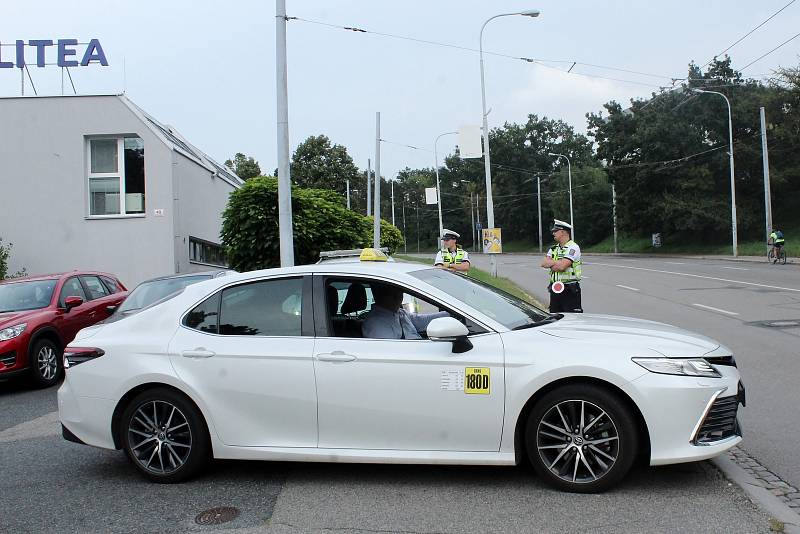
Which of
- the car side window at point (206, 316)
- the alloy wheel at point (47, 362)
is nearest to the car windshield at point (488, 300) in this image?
the car side window at point (206, 316)

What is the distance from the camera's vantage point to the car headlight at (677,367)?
14.3 feet

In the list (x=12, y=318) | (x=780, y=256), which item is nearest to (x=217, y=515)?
(x=12, y=318)

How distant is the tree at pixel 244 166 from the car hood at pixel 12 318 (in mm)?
64196

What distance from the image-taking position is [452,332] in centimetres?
449

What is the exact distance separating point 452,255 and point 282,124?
4084 millimetres

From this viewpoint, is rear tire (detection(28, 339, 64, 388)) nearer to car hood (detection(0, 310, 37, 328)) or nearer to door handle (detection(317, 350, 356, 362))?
car hood (detection(0, 310, 37, 328))

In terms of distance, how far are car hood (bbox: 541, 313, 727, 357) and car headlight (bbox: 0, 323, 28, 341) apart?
7.28 meters

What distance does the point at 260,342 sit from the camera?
491 centimetres

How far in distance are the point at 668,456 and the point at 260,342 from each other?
268 centimetres

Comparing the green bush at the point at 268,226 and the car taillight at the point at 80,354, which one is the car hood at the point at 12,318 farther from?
the green bush at the point at 268,226

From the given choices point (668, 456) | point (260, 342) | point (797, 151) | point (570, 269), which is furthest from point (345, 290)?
point (797, 151)

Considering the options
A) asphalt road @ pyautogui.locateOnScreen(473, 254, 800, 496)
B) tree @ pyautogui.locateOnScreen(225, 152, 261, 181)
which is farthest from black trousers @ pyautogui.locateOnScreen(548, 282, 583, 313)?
tree @ pyautogui.locateOnScreen(225, 152, 261, 181)

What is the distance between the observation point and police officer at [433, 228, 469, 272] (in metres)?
11.4

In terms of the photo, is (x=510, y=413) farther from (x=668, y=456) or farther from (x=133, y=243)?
(x=133, y=243)
